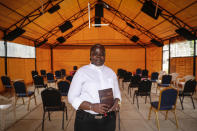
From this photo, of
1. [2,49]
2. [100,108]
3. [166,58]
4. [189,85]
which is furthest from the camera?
[166,58]

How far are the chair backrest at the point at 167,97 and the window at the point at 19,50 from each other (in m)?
8.09

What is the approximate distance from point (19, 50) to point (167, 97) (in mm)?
9238

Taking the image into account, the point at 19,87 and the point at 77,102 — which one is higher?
the point at 77,102

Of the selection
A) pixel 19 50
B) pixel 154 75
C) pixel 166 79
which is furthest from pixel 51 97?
pixel 19 50

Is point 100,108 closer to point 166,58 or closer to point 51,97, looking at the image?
point 51,97

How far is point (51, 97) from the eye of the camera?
275 cm

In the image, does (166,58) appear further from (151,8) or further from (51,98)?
(51,98)

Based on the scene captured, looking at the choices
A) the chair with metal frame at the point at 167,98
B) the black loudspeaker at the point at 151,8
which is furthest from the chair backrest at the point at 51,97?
the black loudspeaker at the point at 151,8

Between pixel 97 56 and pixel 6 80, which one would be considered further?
pixel 6 80

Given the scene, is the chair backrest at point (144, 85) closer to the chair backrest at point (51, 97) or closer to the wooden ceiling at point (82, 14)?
the chair backrest at point (51, 97)

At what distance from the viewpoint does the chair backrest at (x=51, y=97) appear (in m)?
2.68

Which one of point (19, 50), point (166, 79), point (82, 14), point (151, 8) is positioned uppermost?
point (82, 14)

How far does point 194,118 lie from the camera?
3377 millimetres

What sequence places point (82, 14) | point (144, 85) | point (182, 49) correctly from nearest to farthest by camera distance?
point (144, 85), point (182, 49), point (82, 14)
